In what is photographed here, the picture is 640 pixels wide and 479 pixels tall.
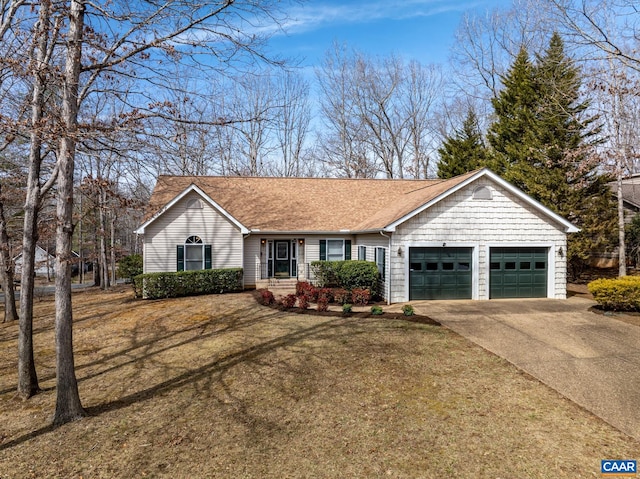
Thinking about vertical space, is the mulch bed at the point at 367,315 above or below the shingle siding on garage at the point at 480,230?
below

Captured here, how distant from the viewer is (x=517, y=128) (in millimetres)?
21141

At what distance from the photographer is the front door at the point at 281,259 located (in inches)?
703

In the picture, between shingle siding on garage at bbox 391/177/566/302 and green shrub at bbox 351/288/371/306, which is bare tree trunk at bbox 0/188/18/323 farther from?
shingle siding on garage at bbox 391/177/566/302

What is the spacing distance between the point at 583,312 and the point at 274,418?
10.8 metres

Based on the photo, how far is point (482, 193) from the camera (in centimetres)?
1364

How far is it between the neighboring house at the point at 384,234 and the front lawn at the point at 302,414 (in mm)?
4564

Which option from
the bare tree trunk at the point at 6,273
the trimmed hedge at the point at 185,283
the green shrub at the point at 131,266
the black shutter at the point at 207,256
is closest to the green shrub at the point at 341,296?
the trimmed hedge at the point at 185,283

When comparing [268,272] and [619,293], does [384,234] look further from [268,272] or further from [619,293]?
[619,293]

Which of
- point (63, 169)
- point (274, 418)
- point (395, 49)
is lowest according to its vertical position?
point (274, 418)

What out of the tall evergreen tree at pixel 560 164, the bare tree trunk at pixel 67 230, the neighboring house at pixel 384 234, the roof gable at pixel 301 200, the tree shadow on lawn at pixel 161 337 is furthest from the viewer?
the tall evergreen tree at pixel 560 164

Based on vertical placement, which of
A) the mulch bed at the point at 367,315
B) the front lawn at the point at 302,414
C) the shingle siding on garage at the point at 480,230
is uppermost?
the shingle siding on garage at the point at 480,230

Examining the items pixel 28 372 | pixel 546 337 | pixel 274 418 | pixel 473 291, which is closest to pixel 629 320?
pixel 546 337

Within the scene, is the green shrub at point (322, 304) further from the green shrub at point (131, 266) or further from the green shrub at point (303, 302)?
the green shrub at point (131, 266)

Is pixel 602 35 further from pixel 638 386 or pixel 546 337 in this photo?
pixel 638 386
